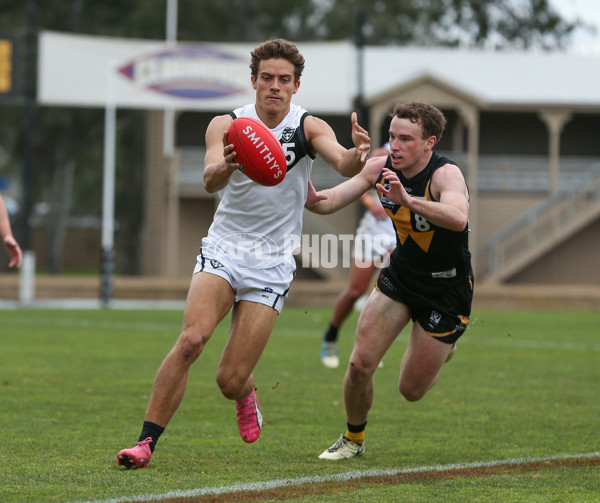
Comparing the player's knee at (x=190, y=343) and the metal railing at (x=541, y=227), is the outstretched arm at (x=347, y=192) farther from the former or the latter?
the metal railing at (x=541, y=227)

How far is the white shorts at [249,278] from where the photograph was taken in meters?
6.11

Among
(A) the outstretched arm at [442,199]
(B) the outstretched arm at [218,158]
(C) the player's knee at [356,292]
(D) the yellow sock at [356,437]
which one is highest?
(B) the outstretched arm at [218,158]

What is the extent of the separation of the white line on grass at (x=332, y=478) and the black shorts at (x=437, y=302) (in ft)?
2.49

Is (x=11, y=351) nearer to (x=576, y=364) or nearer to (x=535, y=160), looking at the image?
(x=576, y=364)

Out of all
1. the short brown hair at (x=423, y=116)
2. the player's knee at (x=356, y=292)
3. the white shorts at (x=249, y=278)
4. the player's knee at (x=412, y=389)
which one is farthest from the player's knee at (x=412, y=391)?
the player's knee at (x=356, y=292)

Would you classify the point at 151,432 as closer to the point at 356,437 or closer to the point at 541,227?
the point at 356,437

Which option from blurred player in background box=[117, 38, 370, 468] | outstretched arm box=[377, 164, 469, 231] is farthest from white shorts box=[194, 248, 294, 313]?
outstretched arm box=[377, 164, 469, 231]

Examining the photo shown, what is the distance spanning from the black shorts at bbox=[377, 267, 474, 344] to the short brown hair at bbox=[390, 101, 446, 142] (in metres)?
0.89

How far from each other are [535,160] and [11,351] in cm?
2078

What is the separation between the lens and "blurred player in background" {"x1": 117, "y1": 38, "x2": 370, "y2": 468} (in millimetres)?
6004

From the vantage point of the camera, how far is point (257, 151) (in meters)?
5.74

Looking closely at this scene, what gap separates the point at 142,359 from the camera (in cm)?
1230

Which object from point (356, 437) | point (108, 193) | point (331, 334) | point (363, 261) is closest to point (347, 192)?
point (356, 437)

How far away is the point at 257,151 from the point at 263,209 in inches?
20.3
